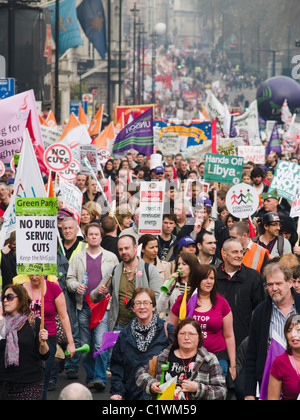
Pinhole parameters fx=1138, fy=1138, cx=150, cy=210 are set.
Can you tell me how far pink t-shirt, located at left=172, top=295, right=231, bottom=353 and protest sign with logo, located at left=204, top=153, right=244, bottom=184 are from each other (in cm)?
694

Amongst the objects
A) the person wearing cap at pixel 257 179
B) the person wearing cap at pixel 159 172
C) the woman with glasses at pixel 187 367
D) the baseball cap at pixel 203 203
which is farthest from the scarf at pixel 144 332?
the person wearing cap at pixel 257 179

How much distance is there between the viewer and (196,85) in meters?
111

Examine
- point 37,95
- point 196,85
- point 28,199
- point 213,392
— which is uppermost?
point 28,199

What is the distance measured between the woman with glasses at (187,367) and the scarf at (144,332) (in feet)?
1.53

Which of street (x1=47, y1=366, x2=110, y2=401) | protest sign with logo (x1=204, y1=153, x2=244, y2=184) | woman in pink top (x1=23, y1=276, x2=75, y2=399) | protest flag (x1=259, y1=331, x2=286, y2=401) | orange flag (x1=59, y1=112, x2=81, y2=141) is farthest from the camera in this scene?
orange flag (x1=59, y1=112, x2=81, y2=141)

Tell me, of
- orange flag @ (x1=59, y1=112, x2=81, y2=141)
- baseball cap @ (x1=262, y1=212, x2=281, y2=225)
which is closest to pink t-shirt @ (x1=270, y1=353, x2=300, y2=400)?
baseball cap @ (x1=262, y1=212, x2=281, y2=225)

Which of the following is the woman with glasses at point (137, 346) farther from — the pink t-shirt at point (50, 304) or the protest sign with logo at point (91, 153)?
the protest sign with logo at point (91, 153)

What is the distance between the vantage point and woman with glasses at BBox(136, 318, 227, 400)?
5.92 metres

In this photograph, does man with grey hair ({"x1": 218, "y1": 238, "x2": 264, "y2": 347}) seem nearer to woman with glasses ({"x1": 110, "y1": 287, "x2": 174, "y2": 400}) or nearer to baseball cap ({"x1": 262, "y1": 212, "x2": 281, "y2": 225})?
woman with glasses ({"x1": 110, "y1": 287, "x2": 174, "y2": 400})

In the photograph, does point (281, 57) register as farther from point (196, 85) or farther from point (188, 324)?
point (188, 324)

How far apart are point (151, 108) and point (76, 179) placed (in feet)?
18.4

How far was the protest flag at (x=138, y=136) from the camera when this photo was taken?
19.7 m

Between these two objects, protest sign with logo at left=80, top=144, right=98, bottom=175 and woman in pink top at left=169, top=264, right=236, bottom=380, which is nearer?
woman in pink top at left=169, top=264, right=236, bottom=380
